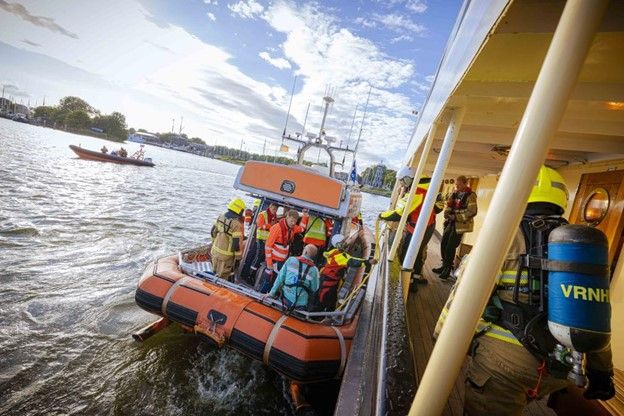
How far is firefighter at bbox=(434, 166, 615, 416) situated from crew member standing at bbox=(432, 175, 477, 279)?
366 centimetres

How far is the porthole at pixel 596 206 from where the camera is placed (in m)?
4.00

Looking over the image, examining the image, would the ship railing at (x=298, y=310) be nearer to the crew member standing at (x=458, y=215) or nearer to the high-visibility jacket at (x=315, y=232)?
the high-visibility jacket at (x=315, y=232)

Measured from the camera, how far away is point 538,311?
1432 millimetres

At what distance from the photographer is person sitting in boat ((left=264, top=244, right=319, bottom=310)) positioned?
4117 mm

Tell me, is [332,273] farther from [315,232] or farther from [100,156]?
[100,156]

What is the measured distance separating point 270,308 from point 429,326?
2.07m

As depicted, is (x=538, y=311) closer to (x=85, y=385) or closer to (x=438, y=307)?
(x=438, y=307)

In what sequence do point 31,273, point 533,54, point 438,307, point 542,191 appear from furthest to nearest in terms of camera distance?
point 31,273
point 438,307
point 533,54
point 542,191

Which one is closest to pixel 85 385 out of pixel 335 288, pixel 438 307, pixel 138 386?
pixel 138 386

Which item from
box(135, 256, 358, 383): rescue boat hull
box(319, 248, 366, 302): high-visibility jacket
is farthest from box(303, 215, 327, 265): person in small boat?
box(135, 256, 358, 383): rescue boat hull

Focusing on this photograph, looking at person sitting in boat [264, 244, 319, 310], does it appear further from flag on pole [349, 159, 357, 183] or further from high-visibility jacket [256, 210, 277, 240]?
flag on pole [349, 159, 357, 183]

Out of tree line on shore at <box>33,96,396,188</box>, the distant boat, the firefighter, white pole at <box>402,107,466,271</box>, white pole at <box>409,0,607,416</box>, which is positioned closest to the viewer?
white pole at <box>409,0,607,416</box>

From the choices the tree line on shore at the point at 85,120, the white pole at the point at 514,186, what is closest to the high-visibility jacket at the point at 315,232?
the white pole at the point at 514,186

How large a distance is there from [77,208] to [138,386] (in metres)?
12.2
